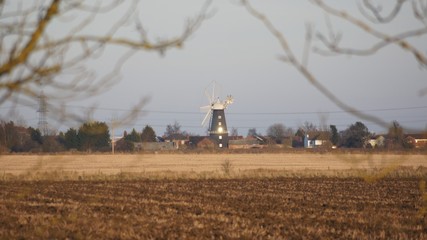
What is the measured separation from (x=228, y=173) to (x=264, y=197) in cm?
1776

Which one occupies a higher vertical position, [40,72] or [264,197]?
[40,72]

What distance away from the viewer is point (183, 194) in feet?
93.1

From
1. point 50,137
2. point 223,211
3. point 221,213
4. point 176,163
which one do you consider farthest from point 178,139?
point 50,137

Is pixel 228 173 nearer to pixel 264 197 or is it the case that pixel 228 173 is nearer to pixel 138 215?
pixel 264 197

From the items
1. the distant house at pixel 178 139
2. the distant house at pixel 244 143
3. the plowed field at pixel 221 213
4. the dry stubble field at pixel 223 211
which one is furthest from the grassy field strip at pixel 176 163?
the distant house at pixel 178 139

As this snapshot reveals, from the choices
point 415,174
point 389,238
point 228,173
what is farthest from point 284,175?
point 389,238

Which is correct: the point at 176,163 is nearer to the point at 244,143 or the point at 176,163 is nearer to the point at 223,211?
the point at 223,211

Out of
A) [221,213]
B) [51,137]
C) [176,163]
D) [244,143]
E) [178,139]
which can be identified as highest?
[178,139]

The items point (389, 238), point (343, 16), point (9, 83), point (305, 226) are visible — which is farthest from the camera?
point (305, 226)

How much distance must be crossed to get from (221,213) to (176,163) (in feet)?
161

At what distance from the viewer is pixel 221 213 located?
20.3 m

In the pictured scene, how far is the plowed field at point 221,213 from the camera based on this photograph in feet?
49.4

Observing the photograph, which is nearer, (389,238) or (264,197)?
(389,238)

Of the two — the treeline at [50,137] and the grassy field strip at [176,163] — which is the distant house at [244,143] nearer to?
the grassy field strip at [176,163]
